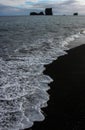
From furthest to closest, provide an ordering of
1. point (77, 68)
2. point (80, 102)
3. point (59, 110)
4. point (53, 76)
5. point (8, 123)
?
1. point (77, 68)
2. point (53, 76)
3. point (80, 102)
4. point (59, 110)
5. point (8, 123)

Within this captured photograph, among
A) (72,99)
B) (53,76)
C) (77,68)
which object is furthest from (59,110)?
(77,68)

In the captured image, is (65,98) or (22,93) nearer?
(65,98)

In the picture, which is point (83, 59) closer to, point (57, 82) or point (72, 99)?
point (57, 82)

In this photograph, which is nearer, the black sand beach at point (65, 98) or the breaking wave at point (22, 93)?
the black sand beach at point (65, 98)

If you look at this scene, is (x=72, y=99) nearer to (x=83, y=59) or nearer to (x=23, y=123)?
(x=23, y=123)

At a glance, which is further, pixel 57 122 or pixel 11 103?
pixel 11 103

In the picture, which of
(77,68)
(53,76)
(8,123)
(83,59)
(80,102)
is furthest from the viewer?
(83,59)

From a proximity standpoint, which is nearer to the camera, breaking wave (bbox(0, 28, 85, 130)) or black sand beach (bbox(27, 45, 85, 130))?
black sand beach (bbox(27, 45, 85, 130))

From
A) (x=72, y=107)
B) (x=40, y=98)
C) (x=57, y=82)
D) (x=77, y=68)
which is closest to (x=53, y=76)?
(x=57, y=82)
